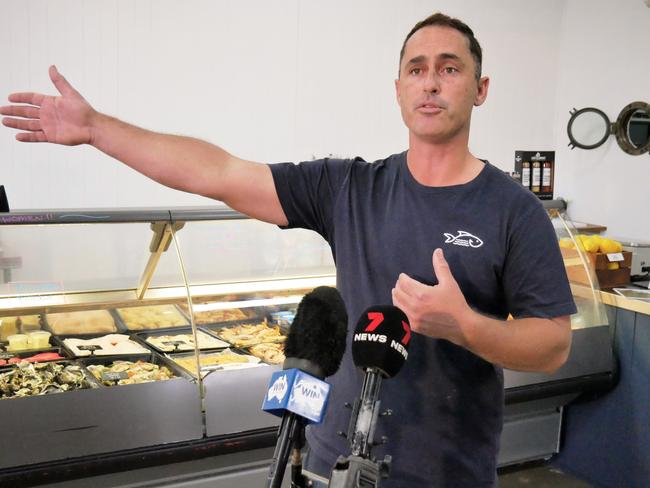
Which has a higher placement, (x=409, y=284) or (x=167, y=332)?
(x=409, y=284)

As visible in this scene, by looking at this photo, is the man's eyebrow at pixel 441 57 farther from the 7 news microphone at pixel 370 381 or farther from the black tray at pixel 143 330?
the black tray at pixel 143 330

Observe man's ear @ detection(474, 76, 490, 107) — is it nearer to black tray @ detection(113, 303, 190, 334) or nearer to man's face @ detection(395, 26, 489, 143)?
man's face @ detection(395, 26, 489, 143)

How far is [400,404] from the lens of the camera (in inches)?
59.7

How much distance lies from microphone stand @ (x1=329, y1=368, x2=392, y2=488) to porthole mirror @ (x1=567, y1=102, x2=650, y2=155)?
21.3ft

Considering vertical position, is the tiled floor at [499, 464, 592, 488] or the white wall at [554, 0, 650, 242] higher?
the white wall at [554, 0, 650, 242]

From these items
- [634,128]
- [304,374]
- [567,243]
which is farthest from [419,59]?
[634,128]

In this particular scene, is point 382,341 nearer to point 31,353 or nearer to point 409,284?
point 409,284

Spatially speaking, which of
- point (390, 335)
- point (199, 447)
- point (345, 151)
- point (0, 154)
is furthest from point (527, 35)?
point (390, 335)

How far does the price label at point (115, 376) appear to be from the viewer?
292 centimetres

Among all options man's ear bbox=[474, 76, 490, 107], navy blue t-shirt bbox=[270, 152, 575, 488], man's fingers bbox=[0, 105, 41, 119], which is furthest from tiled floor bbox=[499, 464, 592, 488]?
man's fingers bbox=[0, 105, 41, 119]

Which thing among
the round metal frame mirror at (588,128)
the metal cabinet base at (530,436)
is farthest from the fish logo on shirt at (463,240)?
the round metal frame mirror at (588,128)

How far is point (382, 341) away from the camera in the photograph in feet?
3.26

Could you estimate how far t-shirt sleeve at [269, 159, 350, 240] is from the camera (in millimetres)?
1648

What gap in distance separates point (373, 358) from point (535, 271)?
61 centimetres
